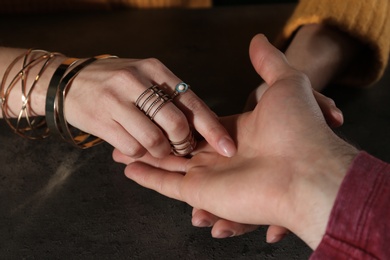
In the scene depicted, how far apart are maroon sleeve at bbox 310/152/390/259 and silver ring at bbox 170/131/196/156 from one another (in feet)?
0.77

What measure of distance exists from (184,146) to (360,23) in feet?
1.45

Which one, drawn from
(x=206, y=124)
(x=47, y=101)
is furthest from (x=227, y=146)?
(x=47, y=101)

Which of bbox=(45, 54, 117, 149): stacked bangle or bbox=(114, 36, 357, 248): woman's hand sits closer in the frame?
bbox=(114, 36, 357, 248): woman's hand

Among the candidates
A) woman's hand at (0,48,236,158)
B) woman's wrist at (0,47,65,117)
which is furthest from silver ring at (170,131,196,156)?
woman's wrist at (0,47,65,117)

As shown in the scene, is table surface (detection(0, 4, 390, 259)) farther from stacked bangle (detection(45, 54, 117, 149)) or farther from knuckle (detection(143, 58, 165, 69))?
knuckle (detection(143, 58, 165, 69))

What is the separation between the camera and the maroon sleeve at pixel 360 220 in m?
0.50

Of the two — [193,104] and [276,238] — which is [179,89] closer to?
[193,104]

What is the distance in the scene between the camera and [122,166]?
0.76 metres

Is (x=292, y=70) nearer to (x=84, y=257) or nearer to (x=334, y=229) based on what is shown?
(x=334, y=229)

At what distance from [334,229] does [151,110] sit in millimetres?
285

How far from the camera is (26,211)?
2.27ft

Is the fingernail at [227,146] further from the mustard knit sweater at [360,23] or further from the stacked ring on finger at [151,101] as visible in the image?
the mustard knit sweater at [360,23]

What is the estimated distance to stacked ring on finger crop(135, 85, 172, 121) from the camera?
655 mm

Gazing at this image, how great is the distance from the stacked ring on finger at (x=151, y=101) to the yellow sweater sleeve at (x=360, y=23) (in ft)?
1.29
